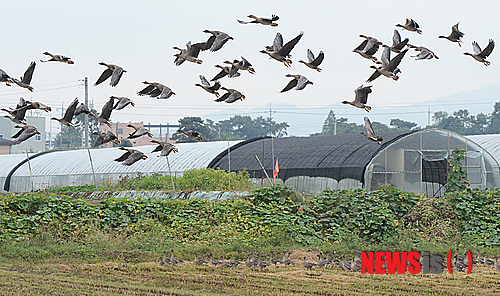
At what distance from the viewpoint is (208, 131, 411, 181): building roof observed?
63.2 feet

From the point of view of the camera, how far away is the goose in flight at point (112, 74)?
6.97 m

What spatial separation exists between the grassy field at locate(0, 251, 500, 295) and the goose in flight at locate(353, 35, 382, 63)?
11.7 feet

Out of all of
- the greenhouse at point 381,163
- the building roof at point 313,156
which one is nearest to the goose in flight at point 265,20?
the building roof at point 313,156

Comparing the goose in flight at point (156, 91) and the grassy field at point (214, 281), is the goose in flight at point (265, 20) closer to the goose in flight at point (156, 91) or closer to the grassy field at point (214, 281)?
the goose in flight at point (156, 91)

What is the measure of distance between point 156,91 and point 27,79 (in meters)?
1.56

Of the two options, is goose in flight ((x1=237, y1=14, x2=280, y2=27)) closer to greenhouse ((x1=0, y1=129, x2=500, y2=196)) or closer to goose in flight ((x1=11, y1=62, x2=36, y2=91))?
goose in flight ((x1=11, y1=62, x2=36, y2=91))

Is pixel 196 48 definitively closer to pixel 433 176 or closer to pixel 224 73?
pixel 224 73

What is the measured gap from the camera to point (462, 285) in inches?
346

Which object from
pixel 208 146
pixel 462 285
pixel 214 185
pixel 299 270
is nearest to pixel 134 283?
pixel 299 270

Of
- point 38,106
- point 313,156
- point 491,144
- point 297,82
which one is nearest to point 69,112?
point 38,106

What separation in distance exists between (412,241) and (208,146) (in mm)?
15343

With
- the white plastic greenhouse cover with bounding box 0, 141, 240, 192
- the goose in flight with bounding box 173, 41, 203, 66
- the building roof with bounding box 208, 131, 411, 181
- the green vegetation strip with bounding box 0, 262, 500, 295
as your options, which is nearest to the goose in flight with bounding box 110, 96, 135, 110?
the goose in flight with bounding box 173, 41, 203, 66

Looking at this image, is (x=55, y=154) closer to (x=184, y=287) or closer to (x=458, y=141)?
(x=458, y=141)

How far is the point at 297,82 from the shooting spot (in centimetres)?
694
